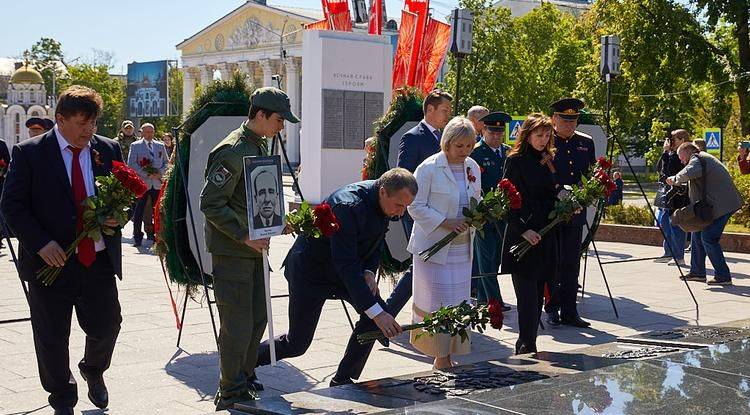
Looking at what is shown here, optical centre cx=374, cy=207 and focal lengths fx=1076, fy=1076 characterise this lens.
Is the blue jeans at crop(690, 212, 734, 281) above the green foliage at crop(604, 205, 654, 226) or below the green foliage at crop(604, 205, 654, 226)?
above

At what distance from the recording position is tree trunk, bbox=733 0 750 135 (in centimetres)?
3088

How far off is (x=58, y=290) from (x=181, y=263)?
221cm

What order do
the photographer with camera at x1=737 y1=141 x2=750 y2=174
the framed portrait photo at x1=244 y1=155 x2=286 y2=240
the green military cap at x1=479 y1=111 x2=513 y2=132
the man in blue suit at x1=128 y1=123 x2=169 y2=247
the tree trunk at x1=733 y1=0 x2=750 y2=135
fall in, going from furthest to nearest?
the tree trunk at x1=733 y1=0 x2=750 y2=135 < the photographer with camera at x1=737 y1=141 x2=750 y2=174 < the man in blue suit at x1=128 y1=123 x2=169 y2=247 < the green military cap at x1=479 y1=111 x2=513 y2=132 < the framed portrait photo at x1=244 y1=155 x2=286 y2=240

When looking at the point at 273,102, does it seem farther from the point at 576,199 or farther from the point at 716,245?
the point at 716,245

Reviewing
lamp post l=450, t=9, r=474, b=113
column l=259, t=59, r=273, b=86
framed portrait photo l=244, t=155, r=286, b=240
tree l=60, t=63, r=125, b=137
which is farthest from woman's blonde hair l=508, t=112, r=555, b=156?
tree l=60, t=63, r=125, b=137

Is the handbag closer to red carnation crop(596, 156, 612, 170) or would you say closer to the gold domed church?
red carnation crop(596, 156, 612, 170)

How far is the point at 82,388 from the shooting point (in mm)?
6938

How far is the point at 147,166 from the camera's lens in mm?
15828

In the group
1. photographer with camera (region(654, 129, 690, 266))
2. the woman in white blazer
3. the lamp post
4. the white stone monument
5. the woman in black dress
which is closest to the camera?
the woman in white blazer

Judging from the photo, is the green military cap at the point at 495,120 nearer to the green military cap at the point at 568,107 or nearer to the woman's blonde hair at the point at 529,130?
the green military cap at the point at 568,107

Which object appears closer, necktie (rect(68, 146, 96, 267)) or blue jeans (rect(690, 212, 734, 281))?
necktie (rect(68, 146, 96, 267))

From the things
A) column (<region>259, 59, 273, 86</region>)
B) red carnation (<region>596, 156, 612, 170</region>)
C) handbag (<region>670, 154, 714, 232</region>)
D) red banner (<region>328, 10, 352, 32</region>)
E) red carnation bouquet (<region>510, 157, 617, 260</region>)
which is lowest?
handbag (<region>670, 154, 714, 232</region>)

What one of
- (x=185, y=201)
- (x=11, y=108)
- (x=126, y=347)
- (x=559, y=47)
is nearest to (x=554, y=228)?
(x=185, y=201)

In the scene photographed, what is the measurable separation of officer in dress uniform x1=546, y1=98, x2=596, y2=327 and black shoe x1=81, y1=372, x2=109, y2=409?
447cm
